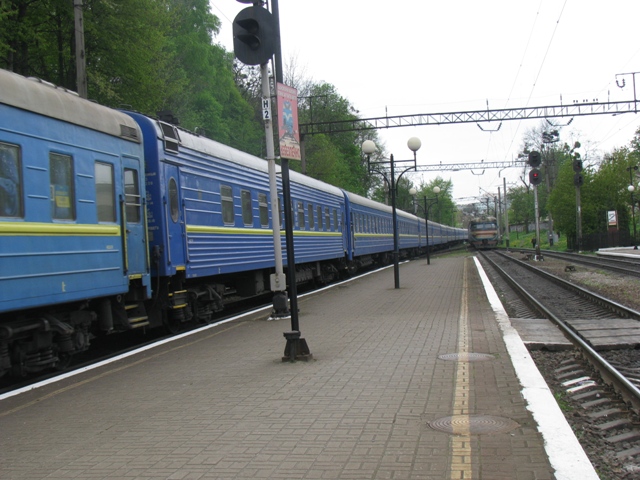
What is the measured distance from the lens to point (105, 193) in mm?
9008

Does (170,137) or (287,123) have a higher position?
(170,137)

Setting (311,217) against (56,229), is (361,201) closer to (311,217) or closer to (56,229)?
(311,217)

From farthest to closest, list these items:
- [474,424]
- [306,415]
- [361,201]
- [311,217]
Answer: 1. [361,201]
2. [311,217]
3. [306,415]
4. [474,424]

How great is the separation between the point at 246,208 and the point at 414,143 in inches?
307

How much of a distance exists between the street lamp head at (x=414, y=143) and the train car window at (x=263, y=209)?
21.3 feet

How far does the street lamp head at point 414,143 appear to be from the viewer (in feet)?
66.9

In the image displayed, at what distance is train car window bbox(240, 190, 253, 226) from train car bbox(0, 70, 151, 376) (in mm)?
4530

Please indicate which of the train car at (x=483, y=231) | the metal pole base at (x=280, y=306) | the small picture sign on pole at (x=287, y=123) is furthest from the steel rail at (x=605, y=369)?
the train car at (x=483, y=231)

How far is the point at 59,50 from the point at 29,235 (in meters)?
19.3

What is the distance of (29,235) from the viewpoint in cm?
725

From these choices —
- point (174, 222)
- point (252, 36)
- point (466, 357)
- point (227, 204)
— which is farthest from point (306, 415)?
point (227, 204)

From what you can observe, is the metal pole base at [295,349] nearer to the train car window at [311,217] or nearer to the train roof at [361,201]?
the train car window at [311,217]

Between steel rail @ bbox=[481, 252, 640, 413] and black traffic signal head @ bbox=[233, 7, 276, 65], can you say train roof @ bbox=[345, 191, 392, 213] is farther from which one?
black traffic signal head @ bbox=[233, 7, 276, 65]

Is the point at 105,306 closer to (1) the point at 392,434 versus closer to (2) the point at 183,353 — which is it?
(2) the point at 183,353
